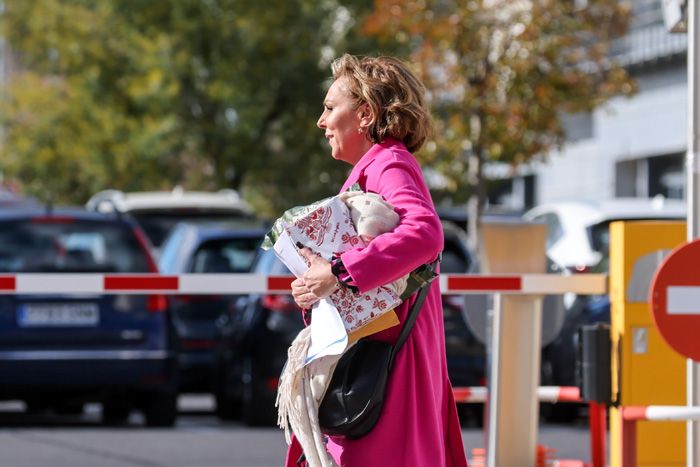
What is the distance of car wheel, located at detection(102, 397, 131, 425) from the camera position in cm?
1402

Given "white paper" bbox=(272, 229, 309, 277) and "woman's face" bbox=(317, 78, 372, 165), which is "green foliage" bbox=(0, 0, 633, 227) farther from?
"white paper" bbox=(272, 229, 309, 277)

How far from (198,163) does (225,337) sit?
19375 millimetres

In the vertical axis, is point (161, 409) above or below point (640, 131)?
below

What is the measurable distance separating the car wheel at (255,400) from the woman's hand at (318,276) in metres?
8.01

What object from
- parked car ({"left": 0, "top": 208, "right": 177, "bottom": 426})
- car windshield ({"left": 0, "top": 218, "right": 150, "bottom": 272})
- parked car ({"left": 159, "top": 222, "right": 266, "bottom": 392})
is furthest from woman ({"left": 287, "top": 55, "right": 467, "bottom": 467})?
parked car ({"left": 159, "top": 222, "right": 266, "bottom": 392})

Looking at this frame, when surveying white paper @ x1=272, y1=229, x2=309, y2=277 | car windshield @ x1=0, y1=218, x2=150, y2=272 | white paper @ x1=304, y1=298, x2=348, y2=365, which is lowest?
white paper @ x1=304, y1=298, x2=348, y2=365

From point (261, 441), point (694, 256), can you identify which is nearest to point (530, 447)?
point (694, 256)

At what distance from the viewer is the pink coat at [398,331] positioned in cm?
496

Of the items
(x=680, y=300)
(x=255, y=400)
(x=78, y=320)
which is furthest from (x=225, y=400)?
(x=680, y=300)

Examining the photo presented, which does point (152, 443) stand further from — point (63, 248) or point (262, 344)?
point (63, 248)

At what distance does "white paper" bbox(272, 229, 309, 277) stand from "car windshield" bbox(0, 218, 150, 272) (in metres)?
7.54

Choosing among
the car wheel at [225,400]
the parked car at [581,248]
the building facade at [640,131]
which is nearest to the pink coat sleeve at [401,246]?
the parked car at [581,248]

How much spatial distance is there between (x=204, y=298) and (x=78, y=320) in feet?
8.53

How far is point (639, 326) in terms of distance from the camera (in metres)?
8.00
